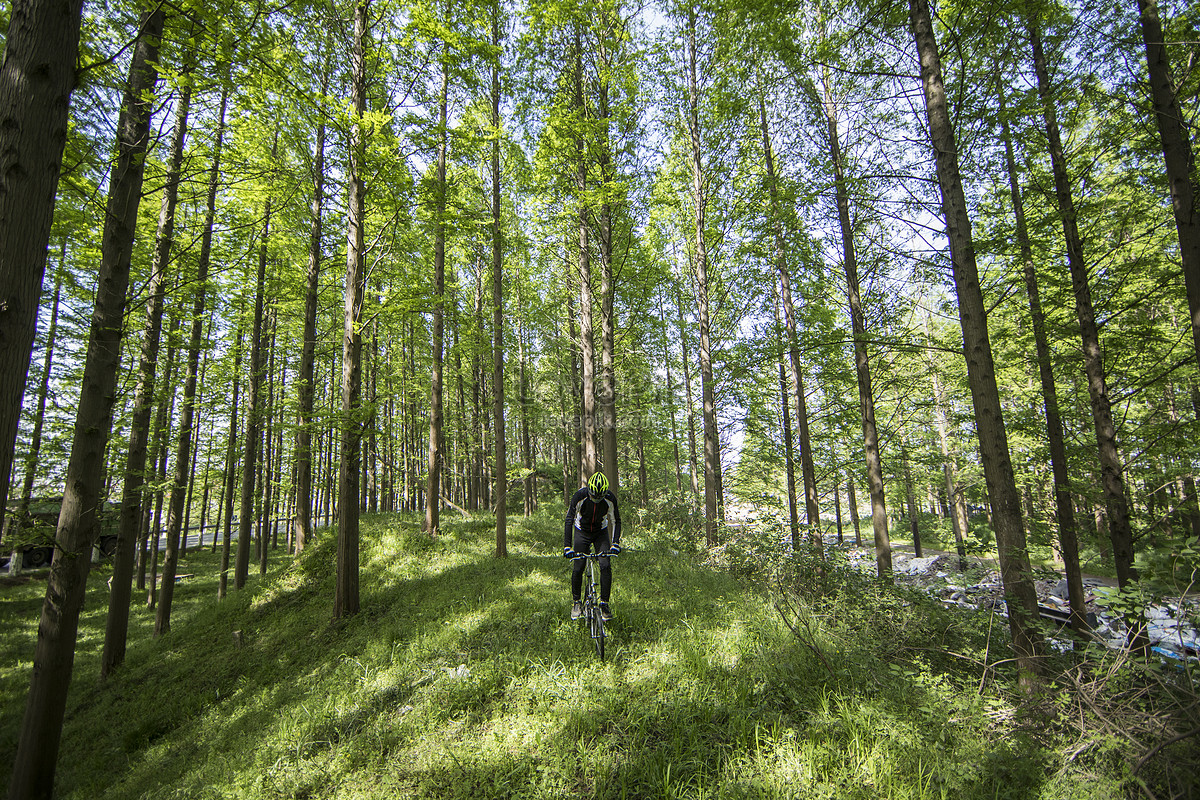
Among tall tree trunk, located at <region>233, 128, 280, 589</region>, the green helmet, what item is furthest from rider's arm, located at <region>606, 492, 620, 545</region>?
tall tree trunk, located at <region>233, 128, 280, 589</region>

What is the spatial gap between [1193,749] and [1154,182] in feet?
28.6

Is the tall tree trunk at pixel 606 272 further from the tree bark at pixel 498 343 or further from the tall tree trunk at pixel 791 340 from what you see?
the tall tree trunk at pixel 791 340

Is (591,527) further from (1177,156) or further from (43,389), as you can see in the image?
(43,389)

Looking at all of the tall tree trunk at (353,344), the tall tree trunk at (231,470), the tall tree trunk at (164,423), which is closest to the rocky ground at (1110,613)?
the tall tree trunk at (353,344)

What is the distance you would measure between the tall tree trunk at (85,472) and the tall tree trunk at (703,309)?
11095mm

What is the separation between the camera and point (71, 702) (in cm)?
884

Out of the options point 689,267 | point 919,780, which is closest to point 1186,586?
point 919,780

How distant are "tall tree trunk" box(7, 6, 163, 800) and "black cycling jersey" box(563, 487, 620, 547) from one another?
6327 millimetres

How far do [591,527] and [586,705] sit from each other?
7.61 ft

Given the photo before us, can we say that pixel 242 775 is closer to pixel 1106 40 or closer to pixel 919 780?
pixel 919 780

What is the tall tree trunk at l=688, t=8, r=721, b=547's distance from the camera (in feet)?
39.5

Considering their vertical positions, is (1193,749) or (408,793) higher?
(1193,749)

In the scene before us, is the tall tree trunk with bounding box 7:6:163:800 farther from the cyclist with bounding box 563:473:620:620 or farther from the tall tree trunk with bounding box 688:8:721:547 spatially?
the tall tree trunk with bounding box 688:8:721:547

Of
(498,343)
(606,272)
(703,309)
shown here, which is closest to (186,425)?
(498,343)
